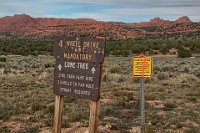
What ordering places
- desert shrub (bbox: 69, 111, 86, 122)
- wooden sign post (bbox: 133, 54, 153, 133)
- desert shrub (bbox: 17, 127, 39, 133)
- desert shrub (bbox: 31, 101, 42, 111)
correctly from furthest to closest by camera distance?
desert shrub (bbox: 31, 101, 42, 111) → desert shrub (bbox: 69, 111, 86, 122) → desert shrub (bbox: 17, 127, 39, 133) → wooden sign post (bbox: 133, 54, 153, 133)

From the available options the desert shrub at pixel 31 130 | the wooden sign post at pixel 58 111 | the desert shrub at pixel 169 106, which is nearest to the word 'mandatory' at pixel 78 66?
the wooden sign post at pixel 58 111

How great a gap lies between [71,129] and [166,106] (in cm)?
432

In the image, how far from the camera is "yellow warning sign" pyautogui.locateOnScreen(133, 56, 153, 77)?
33.8 feet

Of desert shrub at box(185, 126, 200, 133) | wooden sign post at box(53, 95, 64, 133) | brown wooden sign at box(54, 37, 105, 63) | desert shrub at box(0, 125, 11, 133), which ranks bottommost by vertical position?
desert shrub at box(0, 125, 11, 133)

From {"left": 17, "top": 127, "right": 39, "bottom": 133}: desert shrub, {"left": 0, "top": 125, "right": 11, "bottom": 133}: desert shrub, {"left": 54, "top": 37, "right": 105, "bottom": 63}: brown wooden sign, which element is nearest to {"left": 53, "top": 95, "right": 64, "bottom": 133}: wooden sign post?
{"left": 54, "top": 37, "right": 105, "bottom": 63}: brown wooden sign

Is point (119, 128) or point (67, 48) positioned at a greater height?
point (67, 48)

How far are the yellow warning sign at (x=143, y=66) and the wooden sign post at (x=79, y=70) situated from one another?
1622mm

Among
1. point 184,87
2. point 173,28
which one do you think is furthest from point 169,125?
point 173,28

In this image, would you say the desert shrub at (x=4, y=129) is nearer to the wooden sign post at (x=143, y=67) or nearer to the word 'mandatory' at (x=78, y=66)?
the word 'mandatory' at (x=78, y=66)

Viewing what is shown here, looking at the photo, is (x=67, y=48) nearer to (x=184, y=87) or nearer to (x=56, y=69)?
(x=56, y=69)

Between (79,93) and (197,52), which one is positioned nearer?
(79,93)

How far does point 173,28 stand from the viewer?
138m

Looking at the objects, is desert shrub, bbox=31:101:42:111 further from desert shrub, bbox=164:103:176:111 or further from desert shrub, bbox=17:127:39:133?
desert shrub, bbox=164:103:176:111

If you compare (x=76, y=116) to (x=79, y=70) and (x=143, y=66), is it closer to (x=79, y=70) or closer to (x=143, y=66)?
(x=143, y=66)
